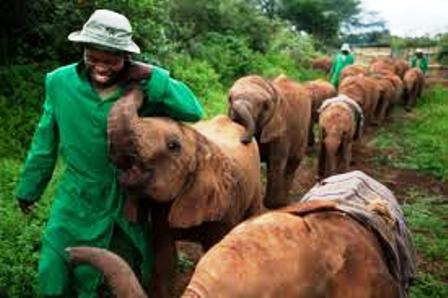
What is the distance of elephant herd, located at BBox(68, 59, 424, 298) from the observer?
287cm

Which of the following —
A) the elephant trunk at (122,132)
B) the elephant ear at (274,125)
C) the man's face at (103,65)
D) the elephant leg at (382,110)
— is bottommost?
the elephant leg at (382,110)

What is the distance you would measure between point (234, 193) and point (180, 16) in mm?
14464

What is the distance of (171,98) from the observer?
14.4ft

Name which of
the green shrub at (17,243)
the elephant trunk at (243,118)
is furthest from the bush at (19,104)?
the elephant trunk at (243,118)

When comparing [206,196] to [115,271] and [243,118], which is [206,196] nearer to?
[115,271]

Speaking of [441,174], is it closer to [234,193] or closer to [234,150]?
[234,150]

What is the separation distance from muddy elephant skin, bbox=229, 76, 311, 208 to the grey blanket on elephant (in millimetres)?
2631

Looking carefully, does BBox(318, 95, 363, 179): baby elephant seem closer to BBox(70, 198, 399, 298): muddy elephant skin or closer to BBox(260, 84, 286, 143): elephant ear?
BBox(260, 84, 286, 143): elephant ear

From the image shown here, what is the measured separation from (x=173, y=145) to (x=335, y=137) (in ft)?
23.6

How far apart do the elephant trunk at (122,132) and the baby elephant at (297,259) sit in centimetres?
99

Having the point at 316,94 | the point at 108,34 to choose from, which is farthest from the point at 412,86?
the point at 108,34

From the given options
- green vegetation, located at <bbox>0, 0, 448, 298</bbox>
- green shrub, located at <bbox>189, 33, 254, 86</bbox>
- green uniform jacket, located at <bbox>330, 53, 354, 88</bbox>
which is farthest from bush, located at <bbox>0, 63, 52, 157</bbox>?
green uniform jacket, located at <bbox>330, 53, 354, 88</bbox>

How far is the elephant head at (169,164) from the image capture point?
405cm

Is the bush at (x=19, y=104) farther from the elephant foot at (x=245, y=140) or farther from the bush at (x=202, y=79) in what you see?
the bush at (x=202, y=79)
